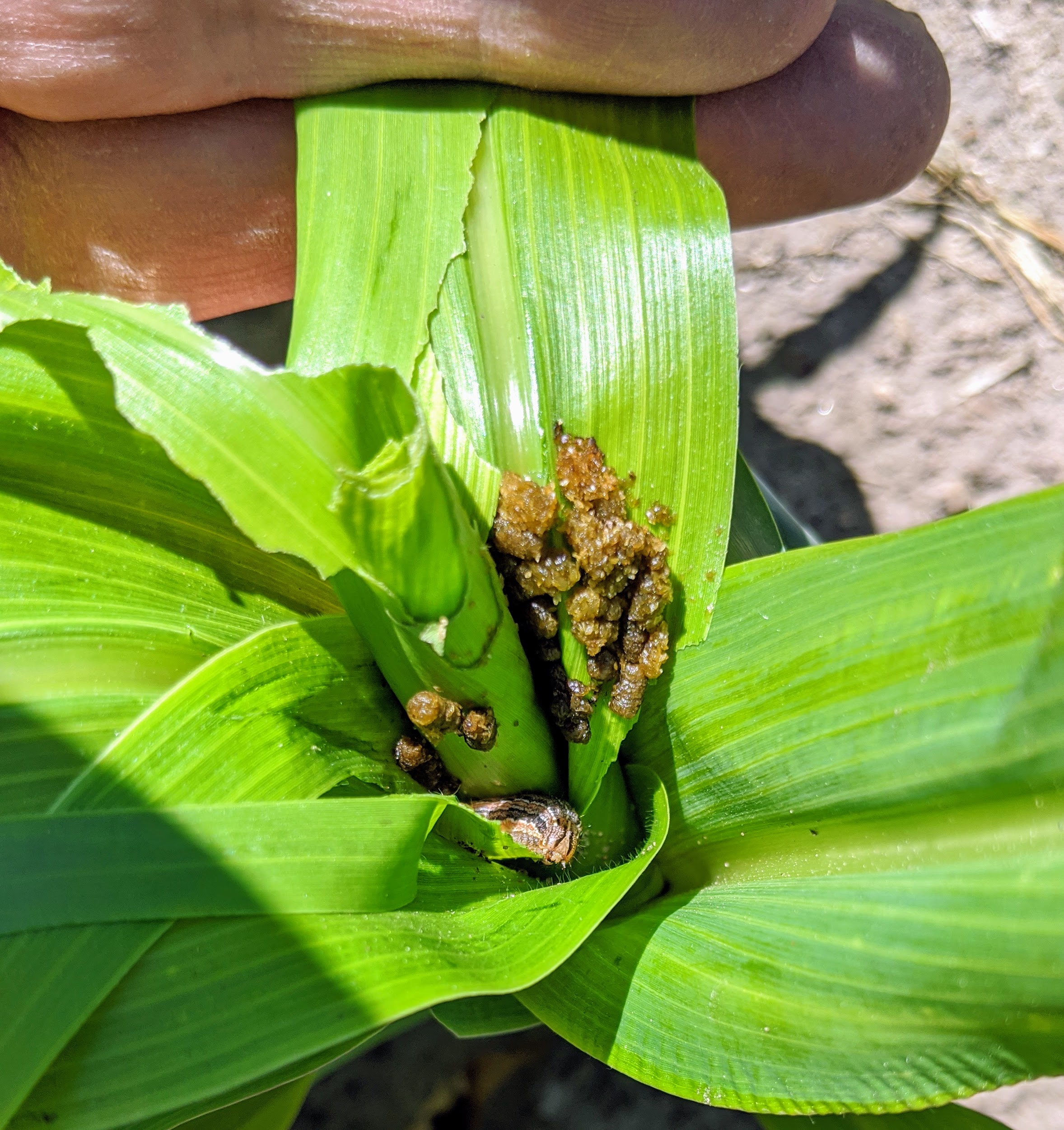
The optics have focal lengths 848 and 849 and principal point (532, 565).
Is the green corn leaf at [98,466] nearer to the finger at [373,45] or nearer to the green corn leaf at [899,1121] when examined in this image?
the finger at [373,45]

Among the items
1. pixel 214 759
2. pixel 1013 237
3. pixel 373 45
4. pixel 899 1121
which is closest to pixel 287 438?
pixel 214 759

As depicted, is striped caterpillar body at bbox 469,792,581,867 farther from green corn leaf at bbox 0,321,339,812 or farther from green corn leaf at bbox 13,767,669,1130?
green corn leaf at bbox 0,321,339,812

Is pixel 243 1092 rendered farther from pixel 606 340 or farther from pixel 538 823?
pixel 606 340

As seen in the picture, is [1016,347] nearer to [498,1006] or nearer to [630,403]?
[630,403]

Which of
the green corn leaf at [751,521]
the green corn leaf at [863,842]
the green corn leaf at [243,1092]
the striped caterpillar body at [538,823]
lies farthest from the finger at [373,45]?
the green corn leaf at [243,1092]

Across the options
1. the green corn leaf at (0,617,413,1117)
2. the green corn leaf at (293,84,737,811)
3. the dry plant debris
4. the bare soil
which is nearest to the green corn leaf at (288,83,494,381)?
the green corn leaf at (293,84,737,811)

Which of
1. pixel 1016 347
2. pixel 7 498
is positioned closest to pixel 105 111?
pixel 7 498
